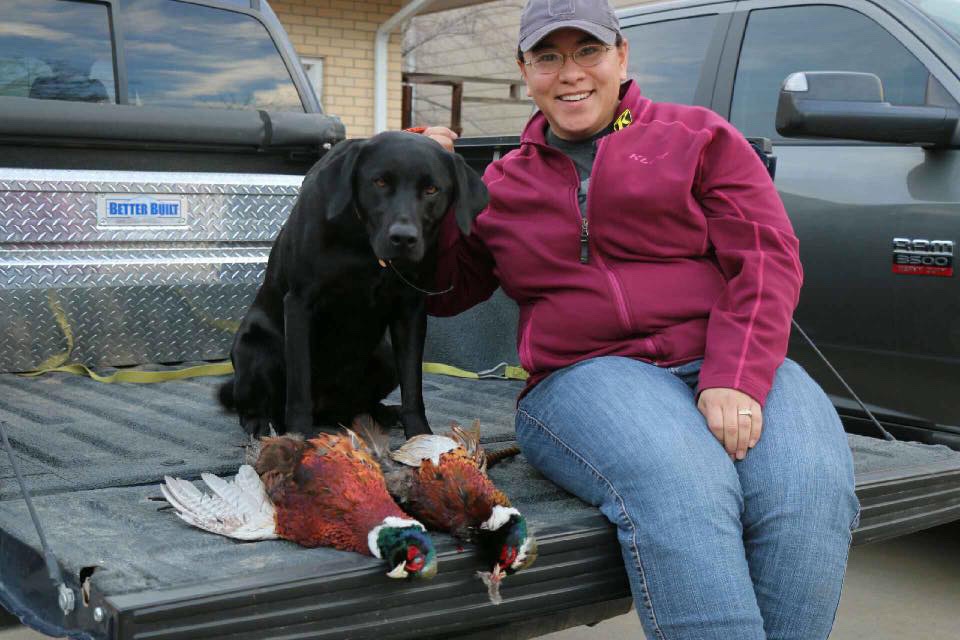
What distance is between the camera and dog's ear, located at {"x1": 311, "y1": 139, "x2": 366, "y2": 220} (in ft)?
9.45

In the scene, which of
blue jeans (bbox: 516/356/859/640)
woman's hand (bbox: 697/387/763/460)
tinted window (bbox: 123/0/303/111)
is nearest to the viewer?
blue jeans (bbox: 516/356/859/640)

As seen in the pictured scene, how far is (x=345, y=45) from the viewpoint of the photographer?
12641 mm

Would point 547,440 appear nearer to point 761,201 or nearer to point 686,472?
point 686,472

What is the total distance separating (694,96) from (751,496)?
115 inches

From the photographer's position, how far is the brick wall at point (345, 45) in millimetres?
12281

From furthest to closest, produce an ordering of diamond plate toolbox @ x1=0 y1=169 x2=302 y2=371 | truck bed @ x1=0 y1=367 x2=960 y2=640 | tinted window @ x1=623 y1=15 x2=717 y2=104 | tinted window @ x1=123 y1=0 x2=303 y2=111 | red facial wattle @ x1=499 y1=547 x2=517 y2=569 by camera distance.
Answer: tinted window @ x1=623 y1=15 x2=717 y2=104 < tinted window @ x1=123 y1=0 x2=303 y2=111 < diamond plate toolbox @ x1=0 y1=169 x2=302 y2=371 < red facial wattle @ x1=499 y1=547 x2=517 y2=569 < truck bed @ x1=0 y1=367 x2=960 y2=640

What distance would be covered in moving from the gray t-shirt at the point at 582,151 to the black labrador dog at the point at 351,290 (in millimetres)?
227

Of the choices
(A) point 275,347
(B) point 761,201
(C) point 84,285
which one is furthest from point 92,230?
(B) point 761,201

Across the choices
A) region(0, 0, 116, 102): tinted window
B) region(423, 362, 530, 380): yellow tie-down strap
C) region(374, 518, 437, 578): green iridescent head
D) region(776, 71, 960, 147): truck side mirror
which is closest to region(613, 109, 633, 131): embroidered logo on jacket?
region(374, 518, 437, 578): green iridescent head

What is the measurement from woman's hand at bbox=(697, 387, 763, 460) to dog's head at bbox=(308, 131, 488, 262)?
2.55 ft

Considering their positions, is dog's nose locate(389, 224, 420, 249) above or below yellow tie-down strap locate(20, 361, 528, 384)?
above

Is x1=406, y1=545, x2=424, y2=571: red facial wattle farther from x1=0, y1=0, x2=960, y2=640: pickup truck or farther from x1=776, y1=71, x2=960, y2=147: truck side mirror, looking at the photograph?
x1=776, y1=71, x2=960, y2=147: truck side mirror

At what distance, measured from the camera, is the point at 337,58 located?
12.6 m

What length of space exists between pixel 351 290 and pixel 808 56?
255 cm
